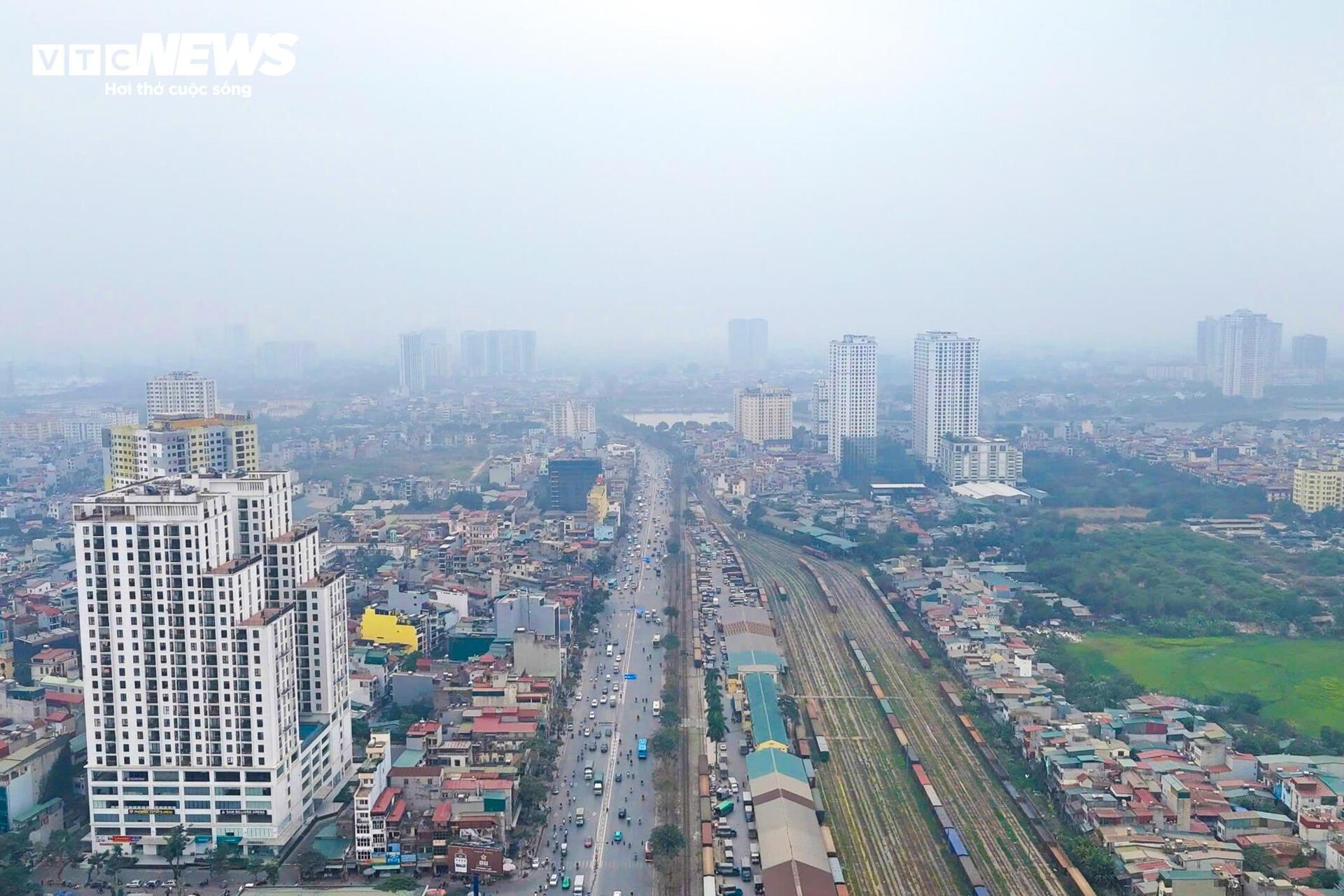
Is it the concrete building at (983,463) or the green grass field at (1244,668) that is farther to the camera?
the concrete building at (983,463)

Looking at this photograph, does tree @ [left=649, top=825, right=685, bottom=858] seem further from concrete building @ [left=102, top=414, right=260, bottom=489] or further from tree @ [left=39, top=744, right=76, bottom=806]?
concrete building @ [left=102, top=414, right=260, bottom=489]

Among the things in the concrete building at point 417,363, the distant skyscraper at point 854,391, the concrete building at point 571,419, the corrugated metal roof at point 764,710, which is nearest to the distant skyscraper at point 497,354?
→ the concrete building at point 417,363

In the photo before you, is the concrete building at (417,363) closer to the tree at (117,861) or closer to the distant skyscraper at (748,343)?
the distant skyscraper at (748,343)

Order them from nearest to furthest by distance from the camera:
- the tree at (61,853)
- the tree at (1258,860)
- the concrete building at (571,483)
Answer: the tree at (1258,860) < the tree at (61,853) < the concrete building at (571,483)

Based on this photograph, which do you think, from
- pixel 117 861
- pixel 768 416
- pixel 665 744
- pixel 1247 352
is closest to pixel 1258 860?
pixel 665 744

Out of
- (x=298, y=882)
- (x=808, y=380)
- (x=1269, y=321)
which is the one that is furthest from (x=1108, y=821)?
(x=808, y=380)

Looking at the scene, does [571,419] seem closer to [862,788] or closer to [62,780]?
[862,788]
